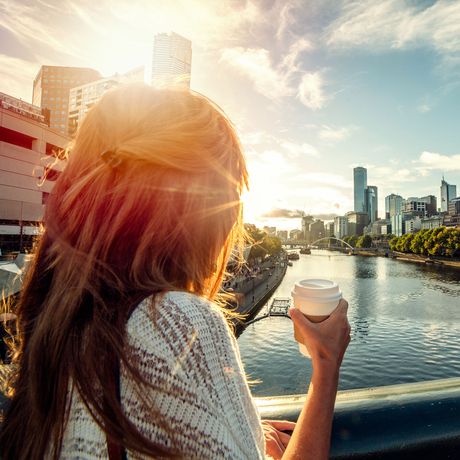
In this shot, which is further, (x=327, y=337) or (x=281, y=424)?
(x=281, y=424)

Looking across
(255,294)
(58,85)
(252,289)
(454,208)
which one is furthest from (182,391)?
(454,208)

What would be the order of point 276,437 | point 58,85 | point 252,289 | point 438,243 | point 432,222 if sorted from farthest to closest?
point 432,222
point 58,85
point 438,243
point 252,289
point 276,437

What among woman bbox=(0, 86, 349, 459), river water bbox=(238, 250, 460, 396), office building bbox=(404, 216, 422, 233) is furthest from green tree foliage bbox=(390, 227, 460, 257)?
woman bbox=(0, 86, 349, 459)

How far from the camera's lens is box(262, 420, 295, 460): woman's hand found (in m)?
1.16

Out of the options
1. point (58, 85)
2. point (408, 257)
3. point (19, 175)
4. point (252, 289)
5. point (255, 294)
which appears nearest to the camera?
point (19, 175)

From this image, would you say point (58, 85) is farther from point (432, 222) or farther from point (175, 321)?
point (432, 222)

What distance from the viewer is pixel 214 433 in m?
0.71

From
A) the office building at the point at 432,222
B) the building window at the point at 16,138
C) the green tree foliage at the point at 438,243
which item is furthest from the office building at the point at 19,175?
the office building at the point at 432,222

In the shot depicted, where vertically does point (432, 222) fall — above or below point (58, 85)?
below

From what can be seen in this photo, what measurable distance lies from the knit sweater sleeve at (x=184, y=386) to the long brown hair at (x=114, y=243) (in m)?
0.02

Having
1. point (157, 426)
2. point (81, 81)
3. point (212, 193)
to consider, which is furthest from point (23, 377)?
point (81, 81)

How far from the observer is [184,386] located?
2.27ft

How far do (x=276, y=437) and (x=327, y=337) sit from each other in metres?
0.40

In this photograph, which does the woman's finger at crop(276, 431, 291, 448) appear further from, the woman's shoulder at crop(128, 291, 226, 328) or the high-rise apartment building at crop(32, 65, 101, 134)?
the high-rise apartment building at crop(32, 65, 101, 134)
